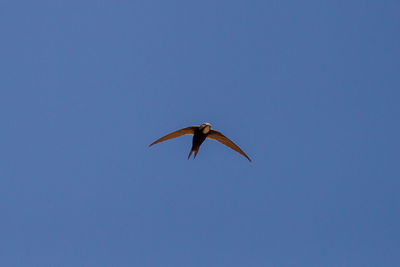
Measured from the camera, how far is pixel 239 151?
22.3 m

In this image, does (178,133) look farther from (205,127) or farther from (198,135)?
(205,127)

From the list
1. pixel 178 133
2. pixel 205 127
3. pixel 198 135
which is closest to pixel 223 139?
pixel 198 135

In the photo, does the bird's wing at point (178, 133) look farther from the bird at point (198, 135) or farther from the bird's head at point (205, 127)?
the bird's head at point (205, 127)

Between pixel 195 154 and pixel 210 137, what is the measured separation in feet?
3.73

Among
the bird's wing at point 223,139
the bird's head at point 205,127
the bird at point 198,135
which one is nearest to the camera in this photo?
the bird's head at point 205,127

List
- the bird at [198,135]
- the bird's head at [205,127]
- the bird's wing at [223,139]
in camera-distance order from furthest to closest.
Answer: the bird's wing at [223,139], the bird at [198,135], the bird's head at [205,127]

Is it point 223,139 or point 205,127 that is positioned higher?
point 223,139

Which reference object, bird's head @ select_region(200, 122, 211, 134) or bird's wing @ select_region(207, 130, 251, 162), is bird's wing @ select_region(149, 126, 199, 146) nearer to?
bird's head @ select_region(200, 122, 211, 134)

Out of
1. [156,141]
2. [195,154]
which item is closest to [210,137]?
[195,154]

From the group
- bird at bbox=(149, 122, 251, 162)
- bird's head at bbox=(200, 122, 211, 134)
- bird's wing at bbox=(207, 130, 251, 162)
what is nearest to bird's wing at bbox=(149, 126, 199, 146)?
bird at bbox=(149, 122, 251, 162)

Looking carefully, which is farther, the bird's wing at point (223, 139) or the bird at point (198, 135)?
the bird's wing at point (223, 139)

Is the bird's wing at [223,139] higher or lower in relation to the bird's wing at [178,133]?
higher

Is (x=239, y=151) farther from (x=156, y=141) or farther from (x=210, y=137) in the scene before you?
(x=156, y=141)

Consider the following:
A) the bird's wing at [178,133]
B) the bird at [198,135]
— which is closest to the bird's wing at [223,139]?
the bird at [198,135]
